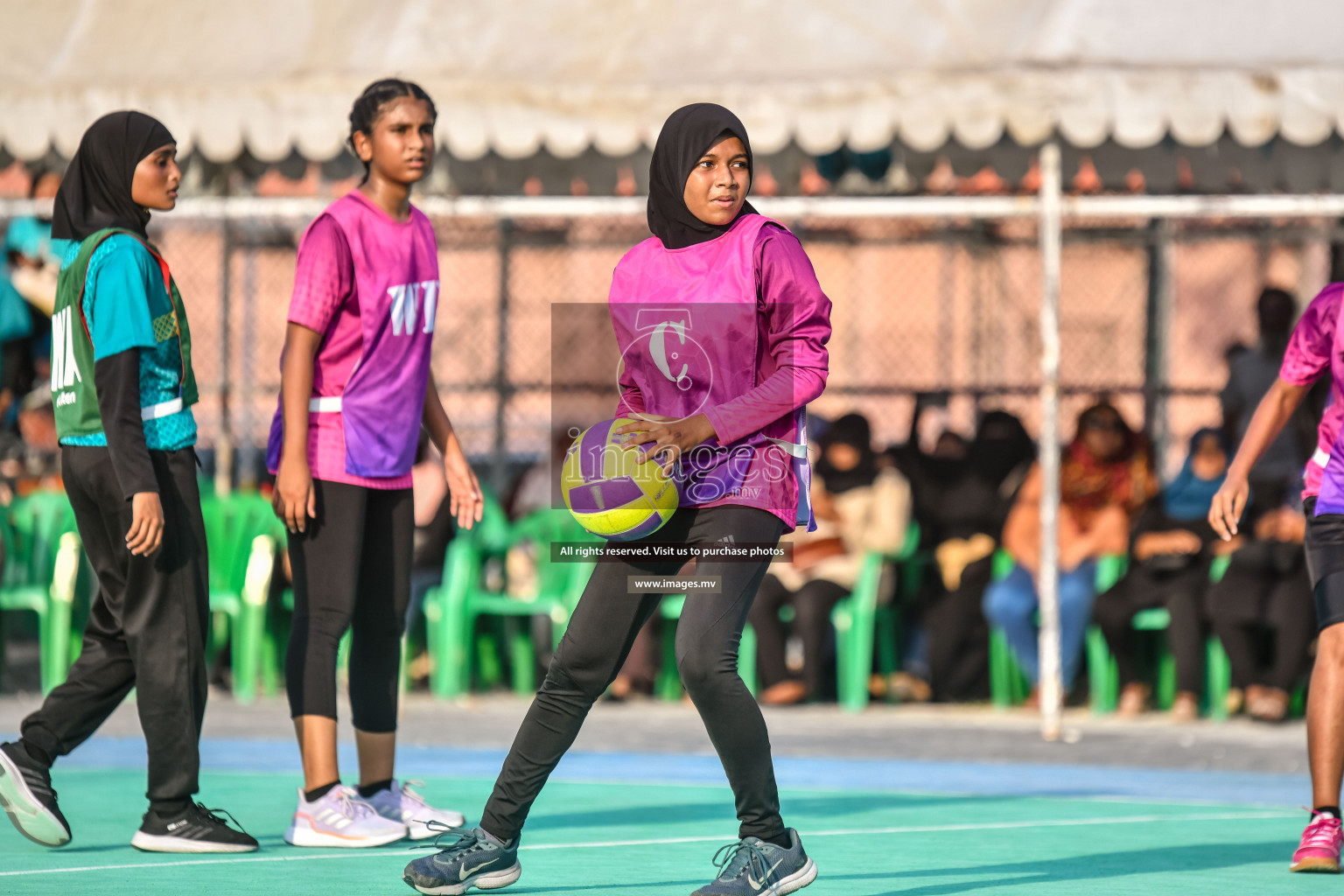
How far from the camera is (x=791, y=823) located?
20.6 feet

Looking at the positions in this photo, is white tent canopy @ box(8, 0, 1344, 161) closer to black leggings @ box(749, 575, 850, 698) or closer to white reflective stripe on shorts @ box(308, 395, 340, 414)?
black leggings @ box(749, 575, 850, 698)

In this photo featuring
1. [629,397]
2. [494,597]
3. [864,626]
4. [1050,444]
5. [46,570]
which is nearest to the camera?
[629,397]

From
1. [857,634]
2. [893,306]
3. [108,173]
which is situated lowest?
[857,634]

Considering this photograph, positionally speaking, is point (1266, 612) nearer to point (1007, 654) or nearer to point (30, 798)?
point (1007, 654)

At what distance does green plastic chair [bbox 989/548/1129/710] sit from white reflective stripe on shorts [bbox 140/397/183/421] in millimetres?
5244

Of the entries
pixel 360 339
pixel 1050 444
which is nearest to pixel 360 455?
pixel 360 339

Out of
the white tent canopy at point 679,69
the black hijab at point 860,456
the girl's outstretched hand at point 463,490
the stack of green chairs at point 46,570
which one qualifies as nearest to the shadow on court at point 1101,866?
the girl's outstretched hand at point 463,490

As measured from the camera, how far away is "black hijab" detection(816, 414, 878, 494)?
10055mm

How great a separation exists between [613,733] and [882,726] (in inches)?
51.5

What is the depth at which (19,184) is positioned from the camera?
12.3 metres

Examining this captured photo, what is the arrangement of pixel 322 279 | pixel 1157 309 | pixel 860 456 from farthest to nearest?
1. pixel 1157 309
2. pixel 860 456
3. pixel 322 279

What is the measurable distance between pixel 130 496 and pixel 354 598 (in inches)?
28.4

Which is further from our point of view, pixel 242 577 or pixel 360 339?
pixel 242 577

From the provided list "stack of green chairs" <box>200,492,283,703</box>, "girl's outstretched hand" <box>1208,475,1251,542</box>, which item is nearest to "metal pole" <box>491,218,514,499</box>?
"stack of green chairs" <box>200,492,283,703</box>
